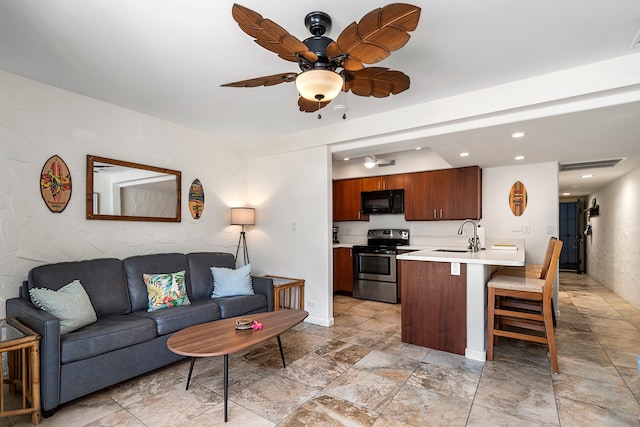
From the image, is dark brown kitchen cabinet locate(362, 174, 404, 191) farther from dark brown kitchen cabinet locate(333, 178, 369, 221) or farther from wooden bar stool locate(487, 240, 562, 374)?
wooden bar stool locate(487, 240, 562, 374)

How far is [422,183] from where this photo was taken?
17.0 ft

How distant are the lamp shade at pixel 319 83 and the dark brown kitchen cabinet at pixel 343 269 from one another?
3.97 m

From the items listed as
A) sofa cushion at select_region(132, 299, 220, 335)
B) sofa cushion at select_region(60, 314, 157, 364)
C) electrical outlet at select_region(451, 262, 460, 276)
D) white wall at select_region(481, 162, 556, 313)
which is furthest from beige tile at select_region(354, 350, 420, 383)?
white wall at select_region(481, 162, 556, 313)

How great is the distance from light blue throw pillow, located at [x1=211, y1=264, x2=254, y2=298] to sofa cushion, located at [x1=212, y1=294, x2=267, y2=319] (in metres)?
0.12

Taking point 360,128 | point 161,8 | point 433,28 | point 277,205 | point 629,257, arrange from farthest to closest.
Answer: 1. point 629,257
2. point 277,205
3. point 360,128
4. point 433,28
5. point 161,8

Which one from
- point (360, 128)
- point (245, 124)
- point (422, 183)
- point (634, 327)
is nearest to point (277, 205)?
point (245, 124)

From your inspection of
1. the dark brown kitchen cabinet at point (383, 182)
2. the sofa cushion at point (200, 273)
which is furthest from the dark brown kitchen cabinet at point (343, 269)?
the sofa cushion at point (200, 273)

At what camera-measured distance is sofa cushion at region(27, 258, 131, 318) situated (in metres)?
2.56

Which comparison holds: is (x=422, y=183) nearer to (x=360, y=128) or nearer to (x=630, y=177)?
(x=360, y=128)

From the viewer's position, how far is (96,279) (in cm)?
285

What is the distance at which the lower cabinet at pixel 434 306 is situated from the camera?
3.01 meters

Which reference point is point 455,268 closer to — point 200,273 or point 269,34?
point 269,34

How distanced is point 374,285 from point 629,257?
3.99 meters

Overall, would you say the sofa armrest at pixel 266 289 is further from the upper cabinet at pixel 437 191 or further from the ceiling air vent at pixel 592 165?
the ceiling air vent at pixel 592 165
